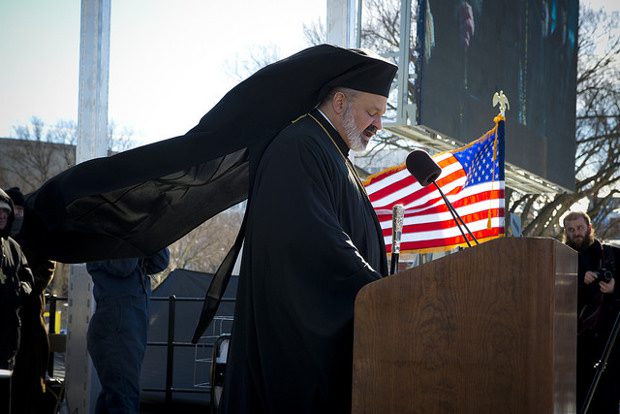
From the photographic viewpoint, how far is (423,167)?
4.17 metres

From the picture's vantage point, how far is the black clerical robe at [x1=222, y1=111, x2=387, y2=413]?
3.20 metres

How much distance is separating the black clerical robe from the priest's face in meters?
0.23

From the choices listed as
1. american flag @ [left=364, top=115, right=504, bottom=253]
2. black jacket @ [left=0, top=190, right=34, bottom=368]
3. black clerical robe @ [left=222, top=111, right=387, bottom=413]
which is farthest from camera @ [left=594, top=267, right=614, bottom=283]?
black clerical robe @ [left=222, top=111, right=387, bottom=413]

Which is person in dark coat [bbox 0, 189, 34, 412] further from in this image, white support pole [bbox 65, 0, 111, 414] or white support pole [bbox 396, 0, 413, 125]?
white support pole [bbox 396, 0, 413, 125]

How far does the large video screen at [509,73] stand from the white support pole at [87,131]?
10.1ft

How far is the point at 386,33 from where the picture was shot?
770 inches

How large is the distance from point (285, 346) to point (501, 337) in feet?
2.64

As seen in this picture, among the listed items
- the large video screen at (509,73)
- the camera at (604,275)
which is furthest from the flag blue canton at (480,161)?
the camera at (604,275)

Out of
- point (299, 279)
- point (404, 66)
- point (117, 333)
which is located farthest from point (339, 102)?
→ point (404, 66)

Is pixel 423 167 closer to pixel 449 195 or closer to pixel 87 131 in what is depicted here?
pixel 87 131

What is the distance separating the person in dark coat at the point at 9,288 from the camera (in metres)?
6.35

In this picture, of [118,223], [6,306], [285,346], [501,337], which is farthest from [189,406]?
[501,337]

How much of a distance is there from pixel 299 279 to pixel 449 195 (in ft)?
20.9

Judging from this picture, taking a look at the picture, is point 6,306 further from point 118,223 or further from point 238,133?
point 238,133
